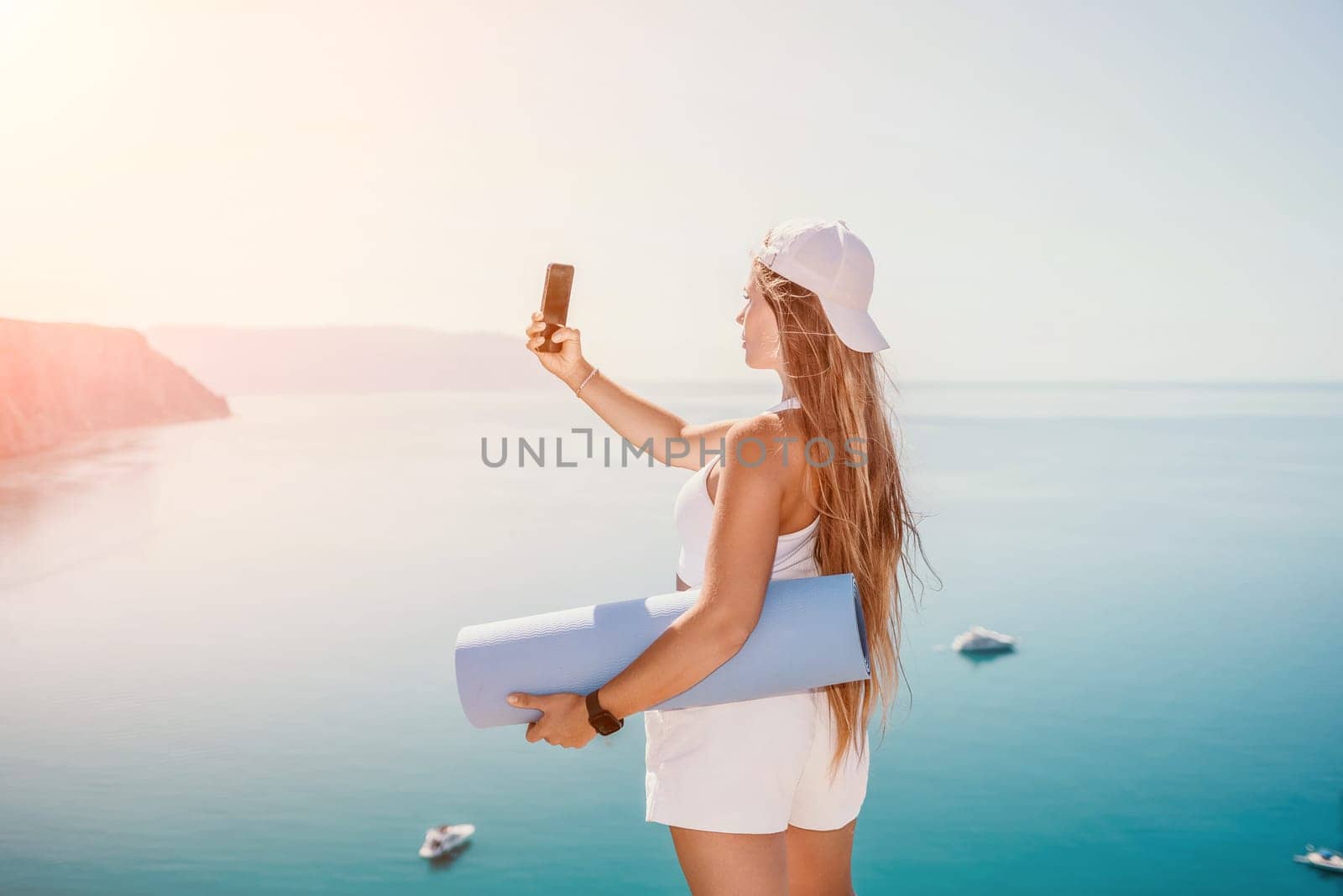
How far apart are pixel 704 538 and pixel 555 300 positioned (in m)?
0.64

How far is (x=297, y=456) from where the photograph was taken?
12.9 meters

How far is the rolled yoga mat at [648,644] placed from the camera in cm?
Answer: 122

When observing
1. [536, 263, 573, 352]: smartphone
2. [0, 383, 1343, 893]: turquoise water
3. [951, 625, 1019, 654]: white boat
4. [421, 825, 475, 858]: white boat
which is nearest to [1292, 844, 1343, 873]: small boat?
[0, 383, 1343, 893]: turquoise water

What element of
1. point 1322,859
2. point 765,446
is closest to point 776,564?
point 765,446

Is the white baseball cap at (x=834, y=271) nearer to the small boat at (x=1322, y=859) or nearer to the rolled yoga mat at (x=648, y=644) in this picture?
the rolled yoga mat at (x=648, y=644)

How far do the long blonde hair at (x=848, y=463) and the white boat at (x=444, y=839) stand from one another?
2590 mm

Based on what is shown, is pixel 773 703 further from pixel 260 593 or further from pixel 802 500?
pixel 260 593

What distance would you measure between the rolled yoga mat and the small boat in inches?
121

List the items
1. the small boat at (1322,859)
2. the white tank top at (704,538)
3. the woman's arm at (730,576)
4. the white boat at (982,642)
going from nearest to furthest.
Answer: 1. the woman's arm at (730,576)
2. the white tank top at (704,538)
3. the small boat at (1322,859)
4. the white boat at (982,642)

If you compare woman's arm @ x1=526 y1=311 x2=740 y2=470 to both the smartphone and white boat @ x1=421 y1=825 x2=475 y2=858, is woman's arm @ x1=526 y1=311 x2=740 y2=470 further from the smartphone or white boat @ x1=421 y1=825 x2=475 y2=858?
white boat @ x1=421 y1=825 x2=475 y2=858

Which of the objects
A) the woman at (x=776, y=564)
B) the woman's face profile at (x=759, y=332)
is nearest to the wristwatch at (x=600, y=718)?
the woman at (x=776, y=564)

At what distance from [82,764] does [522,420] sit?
11.8 meters

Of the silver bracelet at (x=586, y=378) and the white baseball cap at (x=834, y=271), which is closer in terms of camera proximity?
the white baseball cap at (x=834, y=271)

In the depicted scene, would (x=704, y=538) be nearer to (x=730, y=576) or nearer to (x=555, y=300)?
(x=730, y=576)
